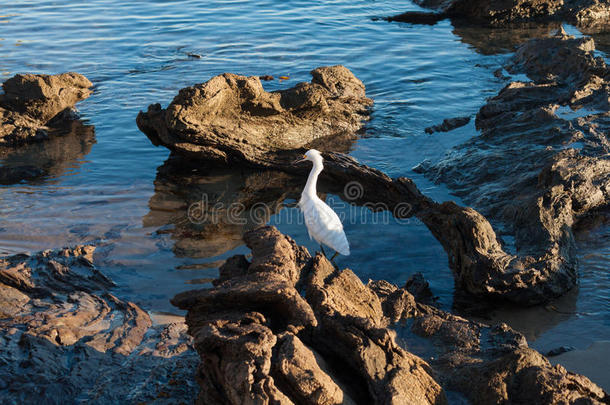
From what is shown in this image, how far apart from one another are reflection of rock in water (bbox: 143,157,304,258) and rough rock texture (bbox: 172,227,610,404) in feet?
11.5

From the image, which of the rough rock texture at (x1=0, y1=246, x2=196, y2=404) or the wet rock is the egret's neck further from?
the wet rock

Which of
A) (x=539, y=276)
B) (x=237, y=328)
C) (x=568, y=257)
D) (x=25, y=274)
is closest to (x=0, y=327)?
(x=25, y=274)

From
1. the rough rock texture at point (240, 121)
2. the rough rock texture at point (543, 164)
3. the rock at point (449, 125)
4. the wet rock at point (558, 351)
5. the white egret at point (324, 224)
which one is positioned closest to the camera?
the wet rock at point (558, 351)

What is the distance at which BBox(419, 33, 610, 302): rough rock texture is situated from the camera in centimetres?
705

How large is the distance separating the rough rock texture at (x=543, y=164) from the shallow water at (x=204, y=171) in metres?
0.46

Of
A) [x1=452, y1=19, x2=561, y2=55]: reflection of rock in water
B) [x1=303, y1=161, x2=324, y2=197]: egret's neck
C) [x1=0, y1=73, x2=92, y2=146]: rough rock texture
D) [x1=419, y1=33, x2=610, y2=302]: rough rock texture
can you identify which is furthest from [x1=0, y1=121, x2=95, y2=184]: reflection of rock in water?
[x1=452, y1=19, x2=561, y2=55]: reflection of rock in water

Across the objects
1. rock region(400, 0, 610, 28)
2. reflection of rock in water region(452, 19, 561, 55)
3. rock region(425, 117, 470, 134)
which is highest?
rock region(400, 0, 610, 28)

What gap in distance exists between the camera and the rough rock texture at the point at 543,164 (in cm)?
705

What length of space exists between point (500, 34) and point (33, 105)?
14.6 meters

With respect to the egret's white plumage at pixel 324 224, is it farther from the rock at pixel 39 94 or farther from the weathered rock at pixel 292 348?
the rock at pixel 39 94

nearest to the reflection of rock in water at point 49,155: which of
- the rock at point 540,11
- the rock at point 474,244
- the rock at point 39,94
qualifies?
the rock at point 39,94

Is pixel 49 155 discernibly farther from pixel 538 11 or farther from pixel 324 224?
pixel 538 11

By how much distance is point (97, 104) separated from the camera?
14.2m

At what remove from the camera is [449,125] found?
12211 millimetres
